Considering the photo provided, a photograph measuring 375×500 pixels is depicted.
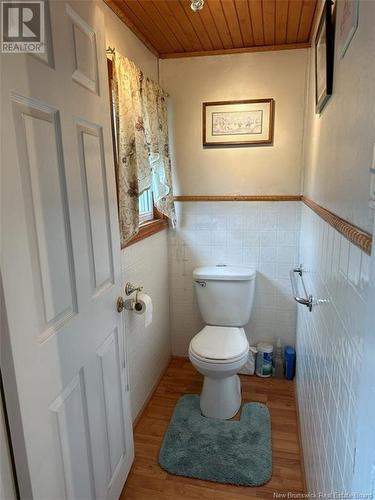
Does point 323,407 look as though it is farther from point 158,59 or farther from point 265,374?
point 158,59

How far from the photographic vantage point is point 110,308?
1273 mm

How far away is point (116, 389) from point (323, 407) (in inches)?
32.3

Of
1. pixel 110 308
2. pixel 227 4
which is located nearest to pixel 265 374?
pixel 110 308

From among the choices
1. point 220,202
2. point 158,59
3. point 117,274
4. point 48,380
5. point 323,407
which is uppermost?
point 158,59

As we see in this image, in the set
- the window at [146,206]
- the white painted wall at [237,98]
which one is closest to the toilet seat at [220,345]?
the window at [146,206]

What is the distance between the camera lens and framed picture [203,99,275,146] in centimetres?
221

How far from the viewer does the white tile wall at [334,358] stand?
728mm

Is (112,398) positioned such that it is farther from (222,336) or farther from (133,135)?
(133,135)

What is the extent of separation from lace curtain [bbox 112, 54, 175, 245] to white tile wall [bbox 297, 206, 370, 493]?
0.92m

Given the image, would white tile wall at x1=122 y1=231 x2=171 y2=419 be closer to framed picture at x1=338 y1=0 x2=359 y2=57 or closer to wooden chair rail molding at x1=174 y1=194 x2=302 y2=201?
wooden chair rail molding at x1=174 y1=194 x2=302 y2=201

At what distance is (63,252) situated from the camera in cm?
94

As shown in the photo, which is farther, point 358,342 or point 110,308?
point 110,308

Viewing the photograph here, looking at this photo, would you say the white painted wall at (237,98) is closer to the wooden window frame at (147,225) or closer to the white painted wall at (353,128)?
the wooden window frame at (147,225)

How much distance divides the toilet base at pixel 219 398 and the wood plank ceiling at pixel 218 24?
2068mm
